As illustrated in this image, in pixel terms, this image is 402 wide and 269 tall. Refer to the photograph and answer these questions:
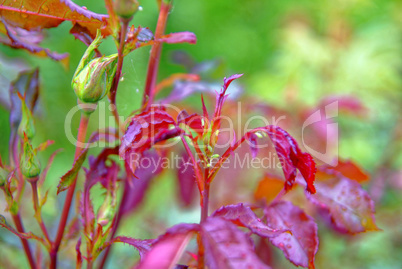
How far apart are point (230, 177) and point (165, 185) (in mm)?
602

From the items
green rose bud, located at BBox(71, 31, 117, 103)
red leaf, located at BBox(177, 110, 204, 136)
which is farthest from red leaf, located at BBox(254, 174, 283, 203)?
green rose bud, located at BBox(71, 31, 117, 103)

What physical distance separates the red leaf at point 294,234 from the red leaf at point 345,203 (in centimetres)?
3

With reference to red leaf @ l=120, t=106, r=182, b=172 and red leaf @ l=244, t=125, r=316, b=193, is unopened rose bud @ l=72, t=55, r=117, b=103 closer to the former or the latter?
red leaf @ l=120, t=106, r=182, b=172

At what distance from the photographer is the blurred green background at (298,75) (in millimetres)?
917

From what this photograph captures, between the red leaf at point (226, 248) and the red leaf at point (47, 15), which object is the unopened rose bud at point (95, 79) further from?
the red leaf at point (226, 248)

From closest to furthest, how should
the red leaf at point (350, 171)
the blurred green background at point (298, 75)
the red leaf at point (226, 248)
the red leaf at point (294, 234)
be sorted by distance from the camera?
the red leaf at point (226, 248) → the red leaf at point (294, 234) → the red leaf at point (350, 171) → the blurred green background at point (298, 75)

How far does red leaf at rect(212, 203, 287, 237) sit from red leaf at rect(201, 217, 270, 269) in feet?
0.06

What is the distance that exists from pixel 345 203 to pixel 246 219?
0.17 meters

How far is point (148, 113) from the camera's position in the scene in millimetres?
390

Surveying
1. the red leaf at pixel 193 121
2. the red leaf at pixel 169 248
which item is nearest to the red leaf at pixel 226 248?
the red leaf at pixel 169 248

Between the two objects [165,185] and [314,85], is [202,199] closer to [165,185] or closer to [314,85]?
[165,185]

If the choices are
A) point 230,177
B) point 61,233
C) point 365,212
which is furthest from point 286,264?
point 61,233

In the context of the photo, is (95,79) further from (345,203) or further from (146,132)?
(345,203)

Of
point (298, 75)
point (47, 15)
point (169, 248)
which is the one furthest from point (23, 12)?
point (298, 75)
